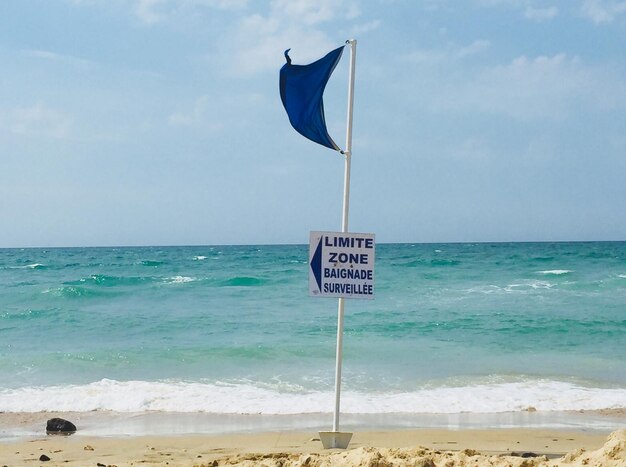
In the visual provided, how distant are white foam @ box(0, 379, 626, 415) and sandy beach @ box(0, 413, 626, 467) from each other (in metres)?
1.36

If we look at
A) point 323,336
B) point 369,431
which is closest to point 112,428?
point 369,431

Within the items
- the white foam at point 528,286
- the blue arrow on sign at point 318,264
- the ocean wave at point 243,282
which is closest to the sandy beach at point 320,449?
the blue arrow on sign at point 318,264

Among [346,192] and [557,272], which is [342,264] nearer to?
[346,192]

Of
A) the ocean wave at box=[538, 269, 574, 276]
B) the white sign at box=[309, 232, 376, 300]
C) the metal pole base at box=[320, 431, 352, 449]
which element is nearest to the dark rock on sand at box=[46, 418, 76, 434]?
the metal pole base at box=[320, 431, 352, 449]

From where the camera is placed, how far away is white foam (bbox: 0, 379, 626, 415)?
32.1ft

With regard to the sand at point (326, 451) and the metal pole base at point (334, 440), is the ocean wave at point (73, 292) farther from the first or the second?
the metal pole base at point (334, 440)

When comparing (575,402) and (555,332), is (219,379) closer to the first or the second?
(575,402)

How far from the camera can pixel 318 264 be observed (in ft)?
22.0

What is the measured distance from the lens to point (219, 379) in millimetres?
12195

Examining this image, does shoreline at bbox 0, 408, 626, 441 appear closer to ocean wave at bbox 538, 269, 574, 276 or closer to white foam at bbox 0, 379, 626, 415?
white foam at bbox 0, 379, 626, 415

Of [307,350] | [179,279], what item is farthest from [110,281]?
[307,350]

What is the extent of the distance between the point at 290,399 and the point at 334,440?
362cm

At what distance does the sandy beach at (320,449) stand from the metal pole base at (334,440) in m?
0.10

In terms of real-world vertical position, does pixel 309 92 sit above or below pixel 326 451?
above
